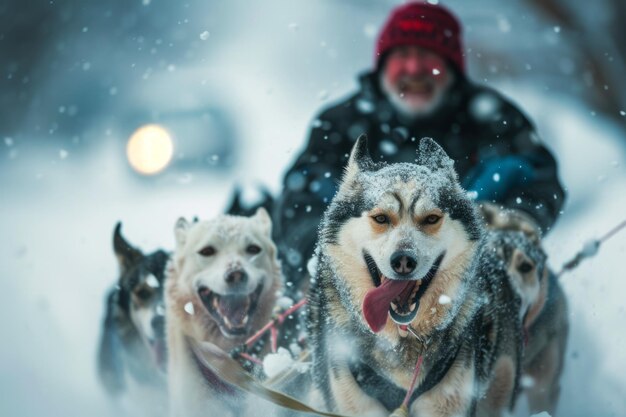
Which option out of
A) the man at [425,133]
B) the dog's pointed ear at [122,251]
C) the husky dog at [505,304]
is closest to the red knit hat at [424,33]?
the man at [425,133]

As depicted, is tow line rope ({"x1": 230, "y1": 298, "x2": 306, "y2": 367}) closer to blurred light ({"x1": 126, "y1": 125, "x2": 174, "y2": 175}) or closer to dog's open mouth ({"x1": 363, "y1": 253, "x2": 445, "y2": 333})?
dog's open mouth ({"x1": 363, "y1": 253, "x2": 445, "y2": 333})

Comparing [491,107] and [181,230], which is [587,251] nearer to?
[491,107]

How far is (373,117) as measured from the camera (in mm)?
1529

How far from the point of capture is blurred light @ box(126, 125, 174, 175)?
1.55 metres

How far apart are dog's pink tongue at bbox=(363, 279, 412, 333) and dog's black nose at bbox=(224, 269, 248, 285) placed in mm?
217

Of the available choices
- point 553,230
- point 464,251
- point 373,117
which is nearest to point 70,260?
point 373,117

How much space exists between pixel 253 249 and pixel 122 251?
10.3 inches

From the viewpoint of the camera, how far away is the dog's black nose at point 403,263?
1.30m

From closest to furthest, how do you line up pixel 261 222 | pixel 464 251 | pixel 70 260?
pixel 464 251
pixel 261 222
pixel 70 260

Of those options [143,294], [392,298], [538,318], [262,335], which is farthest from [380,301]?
[143,294]

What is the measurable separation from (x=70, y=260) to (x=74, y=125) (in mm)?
270

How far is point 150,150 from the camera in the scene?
5.14 ft

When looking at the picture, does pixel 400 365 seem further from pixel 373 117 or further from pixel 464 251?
pixel 373 117

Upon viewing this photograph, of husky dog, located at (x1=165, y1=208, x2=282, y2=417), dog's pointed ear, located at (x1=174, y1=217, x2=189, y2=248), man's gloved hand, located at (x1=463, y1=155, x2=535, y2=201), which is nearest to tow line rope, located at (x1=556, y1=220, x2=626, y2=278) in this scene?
man's gloved hand, located at (x1=463, y1=155, x2=535, y2=201)
